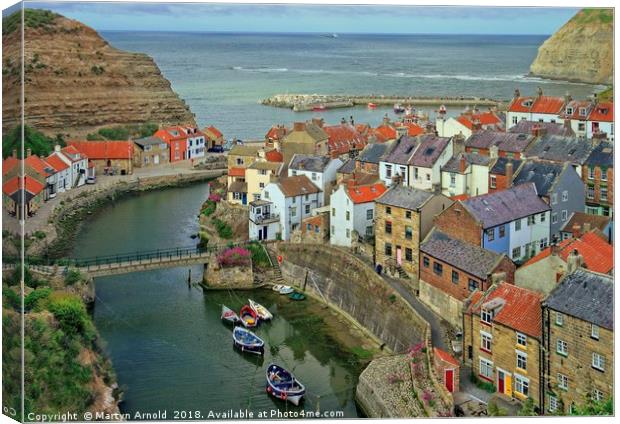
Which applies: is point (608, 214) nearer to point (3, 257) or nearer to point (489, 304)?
point (489, 304)

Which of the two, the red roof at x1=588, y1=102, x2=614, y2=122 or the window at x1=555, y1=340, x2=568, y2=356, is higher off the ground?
the red roof at x1=588, y1=102, x2=614, y2=122

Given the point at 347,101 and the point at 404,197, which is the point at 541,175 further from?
the point at 347,101

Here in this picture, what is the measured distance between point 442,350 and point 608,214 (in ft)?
27.4

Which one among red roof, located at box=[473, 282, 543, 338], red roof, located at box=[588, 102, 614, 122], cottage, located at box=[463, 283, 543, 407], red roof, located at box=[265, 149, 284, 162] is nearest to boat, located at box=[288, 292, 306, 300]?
cottage, located at box=[463, 283, 543, 407]

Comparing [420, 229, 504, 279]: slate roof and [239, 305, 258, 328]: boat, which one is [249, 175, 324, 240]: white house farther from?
[420, 229, 504, 279]: slate roof

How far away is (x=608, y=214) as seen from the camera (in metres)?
25.3

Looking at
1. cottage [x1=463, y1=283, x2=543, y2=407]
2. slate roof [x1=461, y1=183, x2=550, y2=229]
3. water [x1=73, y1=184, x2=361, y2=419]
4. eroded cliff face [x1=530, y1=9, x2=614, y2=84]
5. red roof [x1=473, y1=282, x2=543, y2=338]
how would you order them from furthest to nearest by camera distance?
eroded cliff face [x1=530, y1=9, x2=614, y2=84] < slate roof [x1=461, y1=183, x2=550, y2=229] < water [x1=73, y1=184, x2=361, y2=419] < red roof [x1=473, y1=282, x2=543, y2=338] < cottage [x1=463, y1=283, x2=543, y2=407]

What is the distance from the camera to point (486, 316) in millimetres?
18828

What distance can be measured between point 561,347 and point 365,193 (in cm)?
1111

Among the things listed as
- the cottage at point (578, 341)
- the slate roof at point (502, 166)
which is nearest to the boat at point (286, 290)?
the slate roof at point (502, 166)

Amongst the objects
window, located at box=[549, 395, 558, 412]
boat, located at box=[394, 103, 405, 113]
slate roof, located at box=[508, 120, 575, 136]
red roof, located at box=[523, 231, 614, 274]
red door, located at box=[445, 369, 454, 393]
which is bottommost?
window, located at box=[549, 395, 558, 412]

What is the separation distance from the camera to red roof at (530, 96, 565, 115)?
3700 centimetres

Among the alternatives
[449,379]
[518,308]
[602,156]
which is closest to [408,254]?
[518,308]

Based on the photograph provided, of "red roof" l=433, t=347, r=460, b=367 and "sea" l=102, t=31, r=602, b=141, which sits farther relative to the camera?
"sea" l=102, t=31, r=602, b=141
